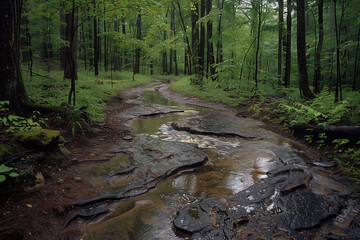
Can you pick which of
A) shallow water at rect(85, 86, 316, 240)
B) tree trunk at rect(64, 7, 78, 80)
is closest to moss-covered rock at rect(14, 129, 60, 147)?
shallow water at rect(85, 86, 316, 240)

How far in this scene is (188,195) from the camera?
3406mm

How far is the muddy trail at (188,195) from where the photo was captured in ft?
8.34

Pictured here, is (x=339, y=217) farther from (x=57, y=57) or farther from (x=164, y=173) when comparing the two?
(x=57, y=57)

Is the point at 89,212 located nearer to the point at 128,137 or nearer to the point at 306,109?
the point at 128,137

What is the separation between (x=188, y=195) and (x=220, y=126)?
14.1ft

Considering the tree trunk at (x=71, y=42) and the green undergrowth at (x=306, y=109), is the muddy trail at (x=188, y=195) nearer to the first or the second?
the green undergrowth at (x=306, y=109)

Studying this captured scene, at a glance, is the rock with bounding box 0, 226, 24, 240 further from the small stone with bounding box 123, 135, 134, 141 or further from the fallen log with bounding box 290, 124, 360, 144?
the fallen log with bounding box 290, 124, 360, 144

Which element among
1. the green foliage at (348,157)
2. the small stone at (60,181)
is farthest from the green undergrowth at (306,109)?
the small stone at (60,181)

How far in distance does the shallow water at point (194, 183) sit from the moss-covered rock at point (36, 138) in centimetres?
180

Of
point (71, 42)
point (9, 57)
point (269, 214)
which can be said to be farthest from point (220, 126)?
point (9, 57)

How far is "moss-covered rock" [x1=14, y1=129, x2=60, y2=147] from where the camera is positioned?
3.57m

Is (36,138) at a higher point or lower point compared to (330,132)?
higher

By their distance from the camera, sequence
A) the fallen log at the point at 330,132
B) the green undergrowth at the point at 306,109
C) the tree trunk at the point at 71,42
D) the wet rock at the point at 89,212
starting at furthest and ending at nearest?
1. the tree trunk at the point at 71,42
2. the fallen log at the point at 330,132
3. the green undergrowth at the point at 306,109
4. the wet rock at the point at 89,212

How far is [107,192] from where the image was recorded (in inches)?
133
